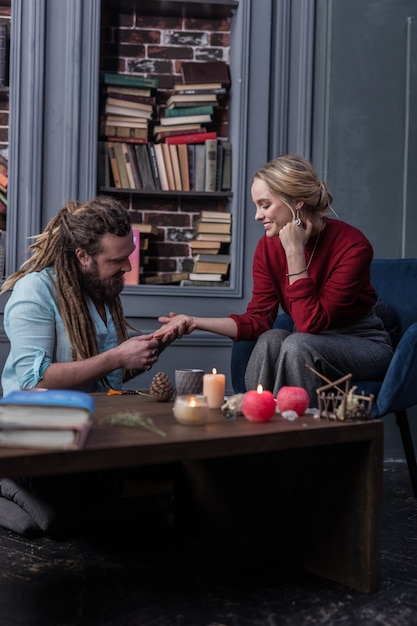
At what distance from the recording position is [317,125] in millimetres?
3518

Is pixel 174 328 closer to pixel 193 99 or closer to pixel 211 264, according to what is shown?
pixel 211 264

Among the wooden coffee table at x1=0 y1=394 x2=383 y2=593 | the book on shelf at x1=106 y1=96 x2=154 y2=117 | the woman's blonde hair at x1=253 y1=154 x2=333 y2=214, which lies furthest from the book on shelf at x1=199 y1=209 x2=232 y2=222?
the wooden coffee table at x1=0 y1=394 x2=383 y2=593

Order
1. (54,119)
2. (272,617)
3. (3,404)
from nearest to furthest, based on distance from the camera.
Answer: (3,404), (272,617), (54,119)

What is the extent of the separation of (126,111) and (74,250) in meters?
1.54

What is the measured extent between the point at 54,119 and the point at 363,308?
1.69m

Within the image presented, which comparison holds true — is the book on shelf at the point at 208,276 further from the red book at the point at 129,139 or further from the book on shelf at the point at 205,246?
the red book at the point at 129,139

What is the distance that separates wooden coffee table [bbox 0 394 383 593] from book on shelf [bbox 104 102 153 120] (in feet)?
6.56

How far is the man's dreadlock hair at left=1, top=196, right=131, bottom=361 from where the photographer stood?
88.7 inches

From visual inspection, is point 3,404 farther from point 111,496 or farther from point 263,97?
point 263,97

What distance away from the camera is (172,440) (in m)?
1.35

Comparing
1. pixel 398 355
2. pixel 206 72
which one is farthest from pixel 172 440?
pixel 206 72

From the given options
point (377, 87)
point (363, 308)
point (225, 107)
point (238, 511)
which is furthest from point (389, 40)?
point (238, 511)

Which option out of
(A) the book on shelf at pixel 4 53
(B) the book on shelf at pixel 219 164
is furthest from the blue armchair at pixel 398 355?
(A) the book on shelf at pixel 4 53

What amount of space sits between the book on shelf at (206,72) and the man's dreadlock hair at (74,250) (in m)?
1.53
